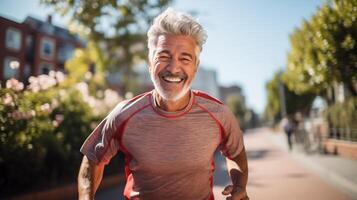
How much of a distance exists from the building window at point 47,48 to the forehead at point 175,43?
97.4 ft

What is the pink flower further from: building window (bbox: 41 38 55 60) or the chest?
building window (bbox: 41 38 55 60)

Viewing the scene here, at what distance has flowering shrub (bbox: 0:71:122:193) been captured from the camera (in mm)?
6824

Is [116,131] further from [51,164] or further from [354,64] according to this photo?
[354,64]

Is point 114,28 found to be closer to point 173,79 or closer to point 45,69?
point 45,69

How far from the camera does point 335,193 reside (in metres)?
7.54

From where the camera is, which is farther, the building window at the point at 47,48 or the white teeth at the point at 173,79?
the building window at the point at 47,48

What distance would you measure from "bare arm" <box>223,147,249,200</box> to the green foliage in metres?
12.5

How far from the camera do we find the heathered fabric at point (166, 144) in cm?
209

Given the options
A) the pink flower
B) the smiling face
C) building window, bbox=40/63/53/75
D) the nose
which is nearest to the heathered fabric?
the smiling face

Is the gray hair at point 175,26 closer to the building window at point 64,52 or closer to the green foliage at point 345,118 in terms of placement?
the green foliage at point 345,118

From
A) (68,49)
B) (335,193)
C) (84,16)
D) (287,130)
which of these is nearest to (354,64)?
(335,193)

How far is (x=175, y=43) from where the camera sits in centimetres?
220

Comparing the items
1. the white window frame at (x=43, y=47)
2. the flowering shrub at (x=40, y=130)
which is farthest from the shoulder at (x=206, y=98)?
the white window frame at (x=43, y=47)

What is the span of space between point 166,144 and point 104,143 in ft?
1.37
